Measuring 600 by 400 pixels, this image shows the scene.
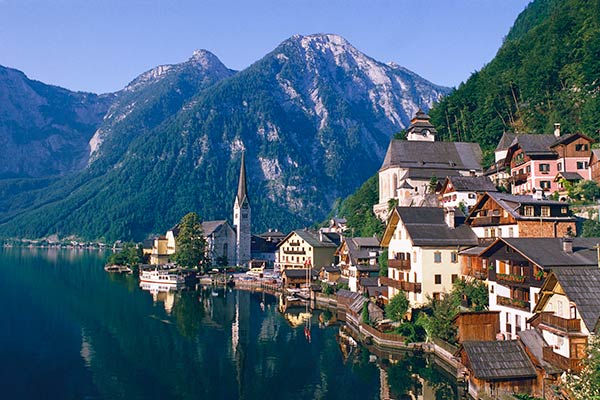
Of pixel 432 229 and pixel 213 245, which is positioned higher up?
pixel 432 229

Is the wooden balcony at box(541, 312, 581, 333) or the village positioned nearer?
the wooden balcony at box(541, 312, 581, 333)

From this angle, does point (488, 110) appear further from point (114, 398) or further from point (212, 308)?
point (114, 398)

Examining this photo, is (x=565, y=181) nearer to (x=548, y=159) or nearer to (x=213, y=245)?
(x=548, y=159)

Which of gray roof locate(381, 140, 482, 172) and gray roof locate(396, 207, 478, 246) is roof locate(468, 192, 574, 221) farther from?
gray roof locate(381, 140, 482, 172)

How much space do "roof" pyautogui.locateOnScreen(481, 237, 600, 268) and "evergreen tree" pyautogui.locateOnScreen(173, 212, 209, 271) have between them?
278 feet

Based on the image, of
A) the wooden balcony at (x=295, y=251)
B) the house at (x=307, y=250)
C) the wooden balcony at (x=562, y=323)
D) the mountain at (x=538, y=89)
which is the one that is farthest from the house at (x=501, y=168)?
the wooden balcony at (x=562, y=323)

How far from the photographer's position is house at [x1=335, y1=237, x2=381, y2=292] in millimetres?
73812

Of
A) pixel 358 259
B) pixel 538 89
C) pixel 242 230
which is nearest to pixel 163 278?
pixel 242 230

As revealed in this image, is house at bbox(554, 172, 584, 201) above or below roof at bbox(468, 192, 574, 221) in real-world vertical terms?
above

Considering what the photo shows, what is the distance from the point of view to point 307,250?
354 ft

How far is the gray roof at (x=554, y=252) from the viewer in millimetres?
36344

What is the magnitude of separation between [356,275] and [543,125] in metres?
43.9

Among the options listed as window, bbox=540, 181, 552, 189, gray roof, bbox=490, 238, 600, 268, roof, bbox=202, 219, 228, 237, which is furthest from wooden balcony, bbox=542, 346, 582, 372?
roof, bbox=202, 219, 228, 237

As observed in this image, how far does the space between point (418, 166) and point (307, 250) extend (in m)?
27.8
